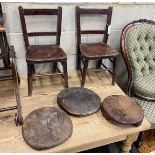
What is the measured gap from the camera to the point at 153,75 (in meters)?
2.04

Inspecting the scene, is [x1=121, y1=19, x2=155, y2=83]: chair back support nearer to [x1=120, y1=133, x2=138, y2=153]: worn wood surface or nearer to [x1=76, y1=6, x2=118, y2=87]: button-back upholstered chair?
[x1=76, y1=6, x2=118, y2=87]: button-back upholstered chair

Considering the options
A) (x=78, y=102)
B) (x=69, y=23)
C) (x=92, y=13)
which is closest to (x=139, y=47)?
(x=92, y=13)

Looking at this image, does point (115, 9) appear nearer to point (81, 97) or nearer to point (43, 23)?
point (43, 23)

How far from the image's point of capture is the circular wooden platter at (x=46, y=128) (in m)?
1.33

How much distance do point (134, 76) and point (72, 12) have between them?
0.89 meters

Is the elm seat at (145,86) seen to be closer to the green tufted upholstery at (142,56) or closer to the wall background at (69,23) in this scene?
the green tufted upholstery at (142,56)

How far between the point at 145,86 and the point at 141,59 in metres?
0.32

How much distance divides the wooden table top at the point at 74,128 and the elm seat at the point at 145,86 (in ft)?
0.60

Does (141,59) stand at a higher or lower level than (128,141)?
higher

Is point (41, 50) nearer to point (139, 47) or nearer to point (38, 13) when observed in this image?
point (38, 13)

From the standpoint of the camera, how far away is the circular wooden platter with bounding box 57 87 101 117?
5.22 feet

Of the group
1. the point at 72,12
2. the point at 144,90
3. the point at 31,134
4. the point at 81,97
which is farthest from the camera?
the point at 72,12

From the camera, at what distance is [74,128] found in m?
1.51

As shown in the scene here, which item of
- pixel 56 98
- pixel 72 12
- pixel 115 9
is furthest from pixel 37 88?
pixel 115 9
